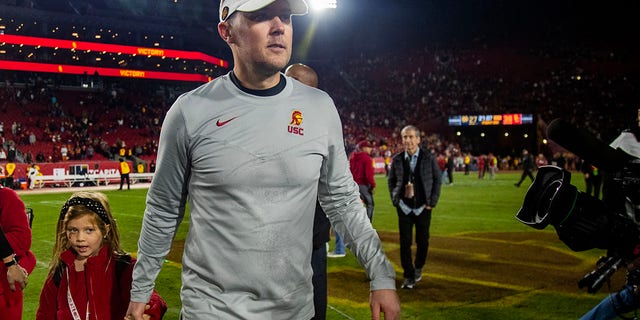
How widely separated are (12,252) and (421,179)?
16.8ft

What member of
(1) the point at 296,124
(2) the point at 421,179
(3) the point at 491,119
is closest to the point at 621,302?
(1) the point at 296,124

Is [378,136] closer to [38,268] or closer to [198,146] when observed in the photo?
[38,268]

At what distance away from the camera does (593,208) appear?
68.6 inches

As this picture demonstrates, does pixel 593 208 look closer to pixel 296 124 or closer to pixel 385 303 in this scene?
pixel 385 303

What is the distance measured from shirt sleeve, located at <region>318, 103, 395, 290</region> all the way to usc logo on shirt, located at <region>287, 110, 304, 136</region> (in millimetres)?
174

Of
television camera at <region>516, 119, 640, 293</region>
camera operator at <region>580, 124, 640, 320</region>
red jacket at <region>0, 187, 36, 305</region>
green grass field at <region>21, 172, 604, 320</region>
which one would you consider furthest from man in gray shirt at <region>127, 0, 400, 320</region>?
green grass field at <region>21, 172, 604, 320</region>

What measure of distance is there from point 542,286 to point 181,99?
6437mm

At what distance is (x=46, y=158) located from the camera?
107 feet

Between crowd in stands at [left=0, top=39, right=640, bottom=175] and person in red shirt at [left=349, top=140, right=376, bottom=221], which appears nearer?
person in red shirt at [left=349, top=140, right=376, bottom=221]

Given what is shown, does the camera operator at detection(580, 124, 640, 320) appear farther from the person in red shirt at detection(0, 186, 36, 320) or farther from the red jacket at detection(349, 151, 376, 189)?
the red jacket at detection(349, 151, 376, 189)

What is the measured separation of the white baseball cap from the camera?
7.54ft

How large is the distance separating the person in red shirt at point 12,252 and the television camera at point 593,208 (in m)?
3.22

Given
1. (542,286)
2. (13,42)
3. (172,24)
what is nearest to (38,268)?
(542,286)

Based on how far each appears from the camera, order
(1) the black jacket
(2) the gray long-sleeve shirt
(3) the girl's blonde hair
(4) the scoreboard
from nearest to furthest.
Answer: (2) the gray long-sleeve shirt
(3) the girl's blonde hair
(1) the black jacket
(4) the scoreboard
